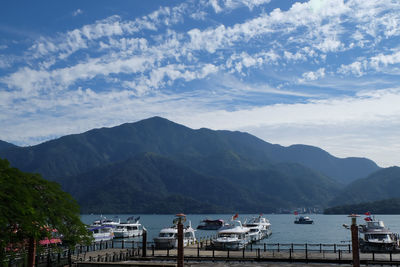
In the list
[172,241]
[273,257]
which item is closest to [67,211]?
[273,257]

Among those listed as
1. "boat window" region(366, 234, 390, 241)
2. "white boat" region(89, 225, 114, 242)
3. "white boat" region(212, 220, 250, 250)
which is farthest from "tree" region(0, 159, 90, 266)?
"white boat" region(89, 225, 114, 242)

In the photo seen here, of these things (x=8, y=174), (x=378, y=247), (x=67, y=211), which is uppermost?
(x=8, y=174)

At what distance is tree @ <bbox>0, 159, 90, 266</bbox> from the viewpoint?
19547 millimetres

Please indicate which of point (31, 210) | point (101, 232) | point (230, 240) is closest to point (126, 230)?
point (101, 232)

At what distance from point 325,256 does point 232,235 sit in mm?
26376

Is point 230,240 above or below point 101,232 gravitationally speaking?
above

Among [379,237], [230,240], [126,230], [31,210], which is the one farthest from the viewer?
[126,230]

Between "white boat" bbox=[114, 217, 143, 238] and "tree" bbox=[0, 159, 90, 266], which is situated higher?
"tree" bbox=[0, 159, 90, 266]

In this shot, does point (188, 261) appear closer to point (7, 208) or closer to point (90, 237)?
point (90, 237)

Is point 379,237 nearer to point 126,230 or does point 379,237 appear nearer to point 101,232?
point 101,232

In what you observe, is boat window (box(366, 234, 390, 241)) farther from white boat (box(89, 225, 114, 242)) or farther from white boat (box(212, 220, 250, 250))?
white boat (box(89, 225, 114, 242))

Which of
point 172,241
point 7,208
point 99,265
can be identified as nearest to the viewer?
point 7,208

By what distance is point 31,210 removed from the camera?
65.3 feet

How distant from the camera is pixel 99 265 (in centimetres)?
4066
